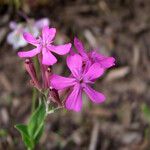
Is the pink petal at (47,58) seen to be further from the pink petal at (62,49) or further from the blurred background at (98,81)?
the blurred background at (98,81)

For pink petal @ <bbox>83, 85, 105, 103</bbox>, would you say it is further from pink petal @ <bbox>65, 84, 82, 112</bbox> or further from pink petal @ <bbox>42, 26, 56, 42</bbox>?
Result: pink petal @ <bbox>42, 26, 56, 42</bbox>

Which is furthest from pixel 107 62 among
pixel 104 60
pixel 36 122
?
pixel 36 122

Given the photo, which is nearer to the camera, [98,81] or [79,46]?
[79,46]

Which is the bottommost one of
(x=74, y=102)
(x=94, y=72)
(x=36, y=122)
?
(x=36, y=122)

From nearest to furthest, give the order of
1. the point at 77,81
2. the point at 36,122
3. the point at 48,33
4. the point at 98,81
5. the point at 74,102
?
the point at 74,102, the point at 77,81, the point at 48,33, the point at 36,122, the point at 98,81

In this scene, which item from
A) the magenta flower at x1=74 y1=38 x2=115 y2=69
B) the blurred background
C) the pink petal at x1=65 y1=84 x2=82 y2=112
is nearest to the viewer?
the pink petal at x1=65 y1=84 x2=82 y2=112

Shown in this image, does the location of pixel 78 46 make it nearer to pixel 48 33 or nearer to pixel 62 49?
pixel 62 49

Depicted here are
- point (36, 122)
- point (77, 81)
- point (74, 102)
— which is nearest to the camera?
point (74, 102)

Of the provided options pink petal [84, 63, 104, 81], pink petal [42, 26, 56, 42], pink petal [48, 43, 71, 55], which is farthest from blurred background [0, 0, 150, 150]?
pink petal [84, 63, 104, 81]
